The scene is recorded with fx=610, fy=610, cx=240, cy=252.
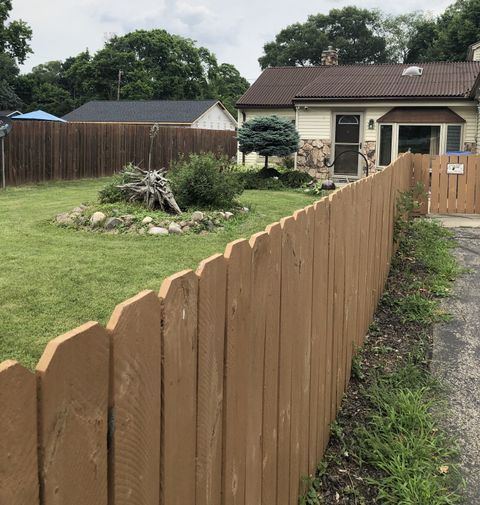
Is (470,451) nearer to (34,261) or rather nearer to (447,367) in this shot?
(447,367)

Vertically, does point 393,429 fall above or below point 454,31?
below

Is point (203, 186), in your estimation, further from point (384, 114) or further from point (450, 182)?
point (384, 114)

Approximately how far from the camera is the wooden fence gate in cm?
1090

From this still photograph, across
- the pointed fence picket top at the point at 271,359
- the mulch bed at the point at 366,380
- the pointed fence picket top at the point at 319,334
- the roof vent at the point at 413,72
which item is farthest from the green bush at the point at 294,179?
the pointed fence picket top at the point at 271,359

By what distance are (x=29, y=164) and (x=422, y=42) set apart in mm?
58512

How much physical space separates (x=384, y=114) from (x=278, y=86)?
709cm

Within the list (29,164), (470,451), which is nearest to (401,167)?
(470,451)

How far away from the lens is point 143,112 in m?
43.8

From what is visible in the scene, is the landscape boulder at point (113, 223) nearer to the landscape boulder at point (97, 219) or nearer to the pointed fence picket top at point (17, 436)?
the landscape boulder at point (97, 219)

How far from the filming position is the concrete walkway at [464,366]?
3209 millimetres

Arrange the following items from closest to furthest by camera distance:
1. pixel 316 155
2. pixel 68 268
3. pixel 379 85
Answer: pixel 68 268, pixel 379 85, pixel 316 155

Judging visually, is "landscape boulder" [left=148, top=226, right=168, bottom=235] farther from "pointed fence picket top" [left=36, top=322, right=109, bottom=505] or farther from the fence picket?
"pointed fence picket top" [left=36, top=322, right=109, bottom=505]

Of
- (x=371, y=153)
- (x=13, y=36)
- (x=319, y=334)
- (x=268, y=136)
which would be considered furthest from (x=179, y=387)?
(x=13, y=36)

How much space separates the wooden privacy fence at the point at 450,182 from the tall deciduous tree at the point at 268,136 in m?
7.61
